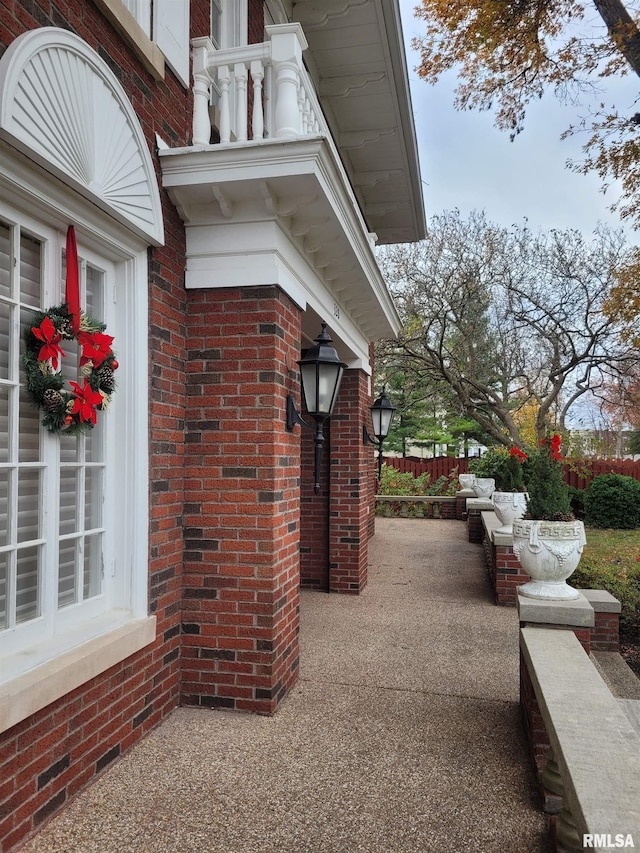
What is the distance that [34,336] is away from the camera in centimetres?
271

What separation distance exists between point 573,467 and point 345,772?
1480 centimetres

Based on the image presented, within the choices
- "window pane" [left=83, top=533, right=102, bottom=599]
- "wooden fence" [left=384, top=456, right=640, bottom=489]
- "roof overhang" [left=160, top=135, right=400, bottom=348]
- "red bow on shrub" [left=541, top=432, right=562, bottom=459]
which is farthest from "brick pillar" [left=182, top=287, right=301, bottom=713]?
"wooden fence" [left=384, top=456, right=640, bottom=489]

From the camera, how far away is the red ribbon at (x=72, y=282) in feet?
9.39

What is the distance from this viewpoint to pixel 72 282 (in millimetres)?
2869

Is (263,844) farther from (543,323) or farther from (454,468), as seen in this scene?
(454,468)

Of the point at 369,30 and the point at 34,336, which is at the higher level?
the point at 369,30

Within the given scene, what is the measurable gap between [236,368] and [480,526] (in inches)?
325

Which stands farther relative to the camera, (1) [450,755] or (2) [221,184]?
(2) [221,184]

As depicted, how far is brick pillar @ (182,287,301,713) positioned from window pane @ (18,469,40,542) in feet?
3.97

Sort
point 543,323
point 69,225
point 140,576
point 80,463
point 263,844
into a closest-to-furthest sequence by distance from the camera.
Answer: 1. point 263,844
2. point 69,225
3. point 80,463
4. point 140,576
5. point 543,323

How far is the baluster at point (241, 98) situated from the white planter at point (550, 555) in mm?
3070

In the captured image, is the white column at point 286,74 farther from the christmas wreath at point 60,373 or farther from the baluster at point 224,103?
the christmas wreath at point 60,373

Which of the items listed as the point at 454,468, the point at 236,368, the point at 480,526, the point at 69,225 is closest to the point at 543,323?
the point at 454,468

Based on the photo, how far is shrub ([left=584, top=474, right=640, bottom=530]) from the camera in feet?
46.6
